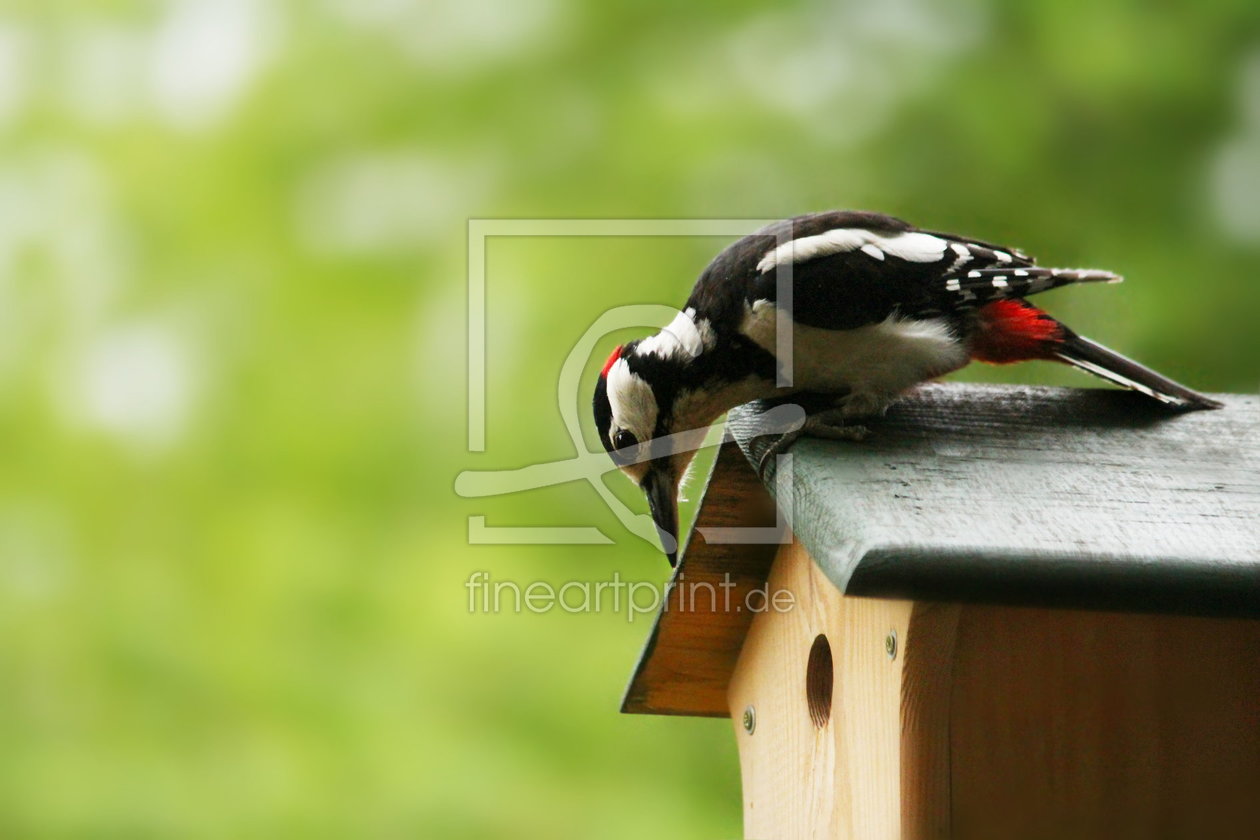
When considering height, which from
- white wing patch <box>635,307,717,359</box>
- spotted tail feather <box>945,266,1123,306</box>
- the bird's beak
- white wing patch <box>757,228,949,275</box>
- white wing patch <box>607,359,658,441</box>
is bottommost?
the bird's beak

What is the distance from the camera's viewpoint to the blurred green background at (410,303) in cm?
384

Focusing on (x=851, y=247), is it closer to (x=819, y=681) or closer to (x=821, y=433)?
(x=821, y=433)

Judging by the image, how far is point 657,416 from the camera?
2.90 m

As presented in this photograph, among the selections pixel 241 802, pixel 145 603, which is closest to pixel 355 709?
pixel 241 802

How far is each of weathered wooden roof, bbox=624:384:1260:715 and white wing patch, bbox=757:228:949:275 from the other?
0.29 metres

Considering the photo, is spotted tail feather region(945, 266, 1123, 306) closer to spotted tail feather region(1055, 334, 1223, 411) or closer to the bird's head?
spotted tail feather region(1055, 334, 1223, 411)

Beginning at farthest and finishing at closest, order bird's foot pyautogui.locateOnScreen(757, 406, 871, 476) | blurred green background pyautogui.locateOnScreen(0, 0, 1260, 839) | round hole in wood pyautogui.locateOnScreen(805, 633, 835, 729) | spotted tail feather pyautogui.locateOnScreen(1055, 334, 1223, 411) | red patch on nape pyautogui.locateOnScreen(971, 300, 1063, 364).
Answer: blurred green background pyautogui.locateOnScreen(0, 0, 1260, 839), red patch on nape pyautogui.locateOnScreen(971, 300, 1063, 364), spotted tail feather pyautogui.locateOnScreen(1055, 334, 1223, 411), round hole in wood pyautogui.locateOnScreen(805, 633, 835, 729), bird's foot pyautogui.locateOnScreen(757, 406, 871, 476)

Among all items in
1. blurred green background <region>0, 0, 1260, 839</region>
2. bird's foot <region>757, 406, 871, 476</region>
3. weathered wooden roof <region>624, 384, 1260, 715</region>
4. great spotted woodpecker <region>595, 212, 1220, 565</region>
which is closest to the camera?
weathered wooden roof <region>624, 384, 1260, 715</region>

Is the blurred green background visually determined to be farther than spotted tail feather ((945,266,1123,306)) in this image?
Yes

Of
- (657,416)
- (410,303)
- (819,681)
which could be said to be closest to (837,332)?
(657,416)

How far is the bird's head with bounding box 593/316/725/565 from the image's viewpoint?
2865 millimetres

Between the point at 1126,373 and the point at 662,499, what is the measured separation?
0.97 meters

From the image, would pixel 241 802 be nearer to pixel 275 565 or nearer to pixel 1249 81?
pixel 275 565

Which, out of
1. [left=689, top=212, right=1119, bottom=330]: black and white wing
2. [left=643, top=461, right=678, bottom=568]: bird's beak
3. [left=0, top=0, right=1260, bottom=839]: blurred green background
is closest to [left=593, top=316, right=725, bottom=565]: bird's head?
[left=643, top=461, right=678, bottom=568]: bird's beak
